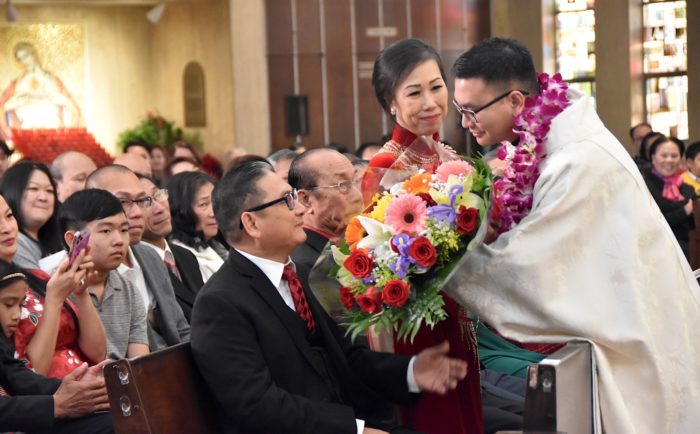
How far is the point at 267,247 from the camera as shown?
11.7ft

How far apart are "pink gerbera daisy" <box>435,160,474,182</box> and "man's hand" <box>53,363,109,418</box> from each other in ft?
4.53

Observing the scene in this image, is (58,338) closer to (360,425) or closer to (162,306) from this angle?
(162,306)

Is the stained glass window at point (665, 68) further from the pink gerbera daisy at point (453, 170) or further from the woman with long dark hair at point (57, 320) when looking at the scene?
the pink gerbera daisy at point (453, 170)

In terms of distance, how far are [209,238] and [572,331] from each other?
11.3 ft

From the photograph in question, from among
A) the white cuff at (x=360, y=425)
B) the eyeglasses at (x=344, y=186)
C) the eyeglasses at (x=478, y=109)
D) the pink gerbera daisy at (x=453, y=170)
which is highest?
the eyeglasses at (x=478, y=109)

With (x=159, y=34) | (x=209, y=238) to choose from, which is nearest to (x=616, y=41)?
(x=159, y=34)

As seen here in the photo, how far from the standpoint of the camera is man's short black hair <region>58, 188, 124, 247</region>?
452cm

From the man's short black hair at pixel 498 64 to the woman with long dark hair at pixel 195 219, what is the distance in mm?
2880

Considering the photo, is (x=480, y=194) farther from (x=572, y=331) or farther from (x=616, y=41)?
(x=616, y=41)

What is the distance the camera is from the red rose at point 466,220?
9.84ft

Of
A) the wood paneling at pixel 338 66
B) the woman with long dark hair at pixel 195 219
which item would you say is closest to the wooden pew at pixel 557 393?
the woman with long dark hair at pixel 195 219

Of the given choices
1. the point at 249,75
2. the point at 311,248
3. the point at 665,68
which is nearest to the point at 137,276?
the point at 311,248

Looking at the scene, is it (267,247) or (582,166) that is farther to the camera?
(267,247)

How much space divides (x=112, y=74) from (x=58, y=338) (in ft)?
47.7
